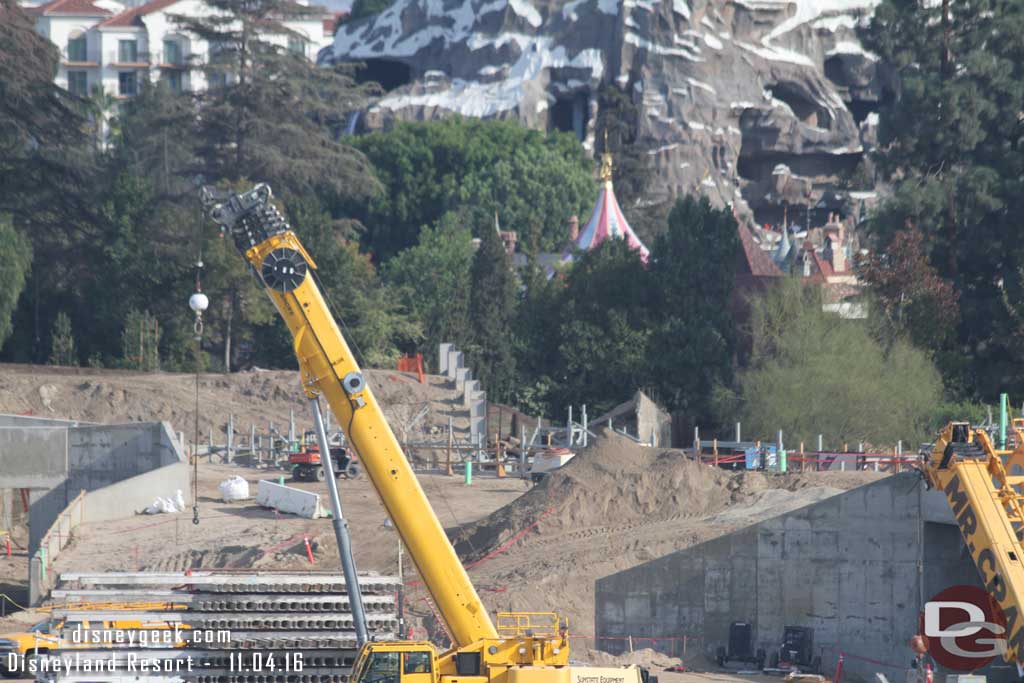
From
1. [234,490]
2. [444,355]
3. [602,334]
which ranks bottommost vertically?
[234,490]

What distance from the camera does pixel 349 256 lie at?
87938 millimetres

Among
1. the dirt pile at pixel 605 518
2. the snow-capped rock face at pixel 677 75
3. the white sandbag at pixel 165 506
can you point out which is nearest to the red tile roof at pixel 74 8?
the snow-capped rock face at pixel 677 75

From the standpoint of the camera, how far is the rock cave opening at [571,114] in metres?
146

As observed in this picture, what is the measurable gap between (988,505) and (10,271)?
46889 millimetres

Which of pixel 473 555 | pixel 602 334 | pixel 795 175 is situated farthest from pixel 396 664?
pixel 795 175

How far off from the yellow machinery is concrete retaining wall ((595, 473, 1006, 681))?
285cm

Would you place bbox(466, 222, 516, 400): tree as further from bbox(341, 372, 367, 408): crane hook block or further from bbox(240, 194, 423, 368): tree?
bbox(341, 372, 367, 408): crane hook block

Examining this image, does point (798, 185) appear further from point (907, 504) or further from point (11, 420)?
point (907, 504)

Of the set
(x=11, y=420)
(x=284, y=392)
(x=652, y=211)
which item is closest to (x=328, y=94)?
(x=652, y=211)

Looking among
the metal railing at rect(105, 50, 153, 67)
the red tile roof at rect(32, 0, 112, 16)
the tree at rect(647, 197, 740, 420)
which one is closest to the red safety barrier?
the tree at rect(647, 197, 740, 420)

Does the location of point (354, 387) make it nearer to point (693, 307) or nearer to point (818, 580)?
point (818, 580)

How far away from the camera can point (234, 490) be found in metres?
52.2

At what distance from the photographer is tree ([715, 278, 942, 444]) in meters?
63.2

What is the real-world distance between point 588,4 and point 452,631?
11590 centimetres
